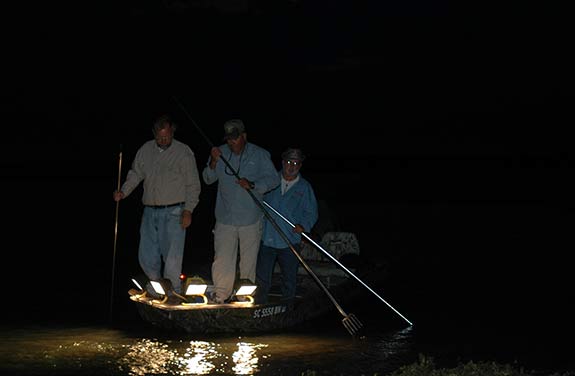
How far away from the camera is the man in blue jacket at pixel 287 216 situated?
15812 millimetres

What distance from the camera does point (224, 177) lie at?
50.8 ft

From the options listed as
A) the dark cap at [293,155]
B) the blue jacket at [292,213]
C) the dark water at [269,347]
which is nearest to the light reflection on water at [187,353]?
the dark water at [269,347]

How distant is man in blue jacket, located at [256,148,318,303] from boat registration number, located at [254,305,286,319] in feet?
0.90

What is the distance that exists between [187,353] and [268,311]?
5.89ft

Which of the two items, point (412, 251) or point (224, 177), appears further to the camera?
point (412, 251)

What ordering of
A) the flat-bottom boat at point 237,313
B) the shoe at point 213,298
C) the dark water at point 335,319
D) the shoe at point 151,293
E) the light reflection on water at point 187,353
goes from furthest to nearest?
the shoe at point 151,293 < the shoe at point 213,298 < the flat-bottom boat at point 237,313 < the dark water at point 335,319 < the light reflection on water at point 187,353

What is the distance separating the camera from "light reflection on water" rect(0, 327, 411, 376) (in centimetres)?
1282

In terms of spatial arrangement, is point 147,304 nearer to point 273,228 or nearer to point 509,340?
point 273,228

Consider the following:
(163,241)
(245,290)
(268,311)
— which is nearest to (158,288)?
(163,241)

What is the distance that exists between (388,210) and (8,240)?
20.2m

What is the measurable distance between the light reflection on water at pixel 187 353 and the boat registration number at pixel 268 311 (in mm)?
307

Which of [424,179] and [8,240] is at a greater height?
[424,179]

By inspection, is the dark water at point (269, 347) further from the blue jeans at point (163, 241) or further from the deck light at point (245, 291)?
the blue jeans at point (163, 241)

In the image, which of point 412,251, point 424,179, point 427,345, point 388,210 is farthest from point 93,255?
point 424,179
